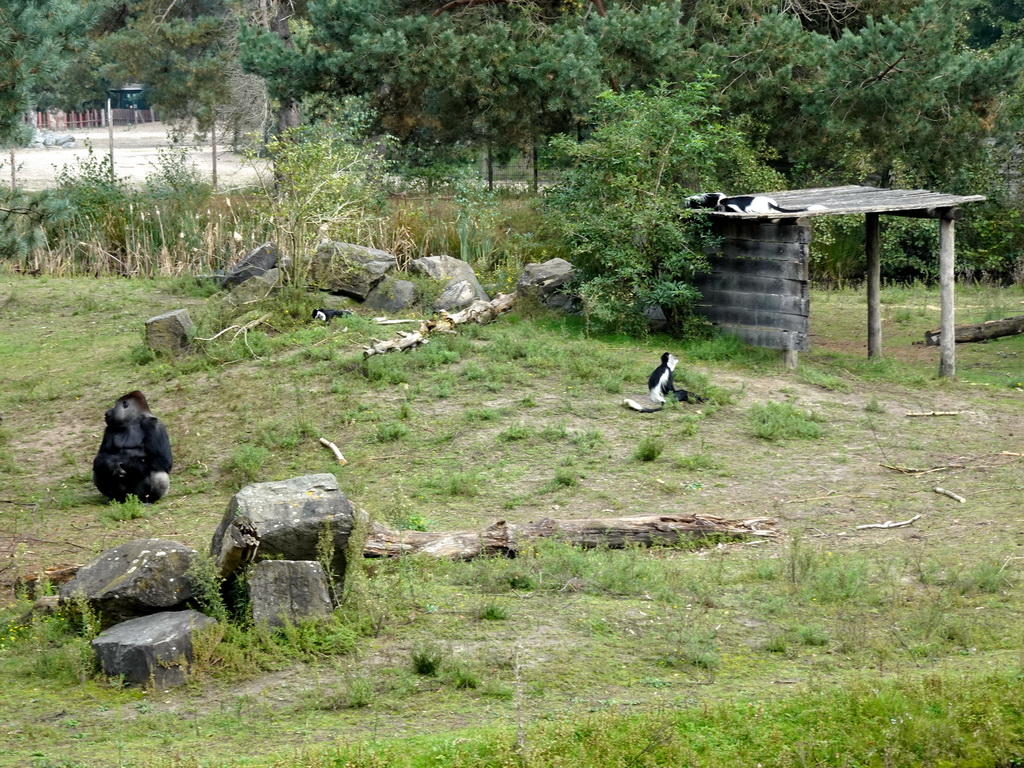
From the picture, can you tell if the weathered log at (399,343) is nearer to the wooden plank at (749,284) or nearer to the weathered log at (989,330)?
the wooden plank at (749,284)

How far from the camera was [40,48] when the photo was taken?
962 centimetres

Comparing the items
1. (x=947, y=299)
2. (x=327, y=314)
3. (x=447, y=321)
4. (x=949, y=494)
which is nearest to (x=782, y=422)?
(x=949, y=494)

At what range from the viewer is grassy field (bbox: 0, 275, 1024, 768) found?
219 inches

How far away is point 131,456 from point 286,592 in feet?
15.0

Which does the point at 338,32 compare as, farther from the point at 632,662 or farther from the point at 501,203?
the point at 632,662

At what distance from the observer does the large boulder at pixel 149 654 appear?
247 inches

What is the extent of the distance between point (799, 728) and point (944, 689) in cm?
82

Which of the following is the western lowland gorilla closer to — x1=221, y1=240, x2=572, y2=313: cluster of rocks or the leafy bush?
x1=221, y1=240, x2=572, y2=313: cluster of rocks

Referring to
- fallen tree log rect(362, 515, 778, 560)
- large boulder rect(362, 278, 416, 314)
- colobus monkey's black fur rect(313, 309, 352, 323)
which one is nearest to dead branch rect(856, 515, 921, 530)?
fallen tree log rect(362, 515, 778, 560)

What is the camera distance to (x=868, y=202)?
15.6 metres

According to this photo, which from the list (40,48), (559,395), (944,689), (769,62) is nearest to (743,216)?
(559,395)

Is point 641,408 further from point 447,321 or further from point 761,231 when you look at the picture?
point 761,231

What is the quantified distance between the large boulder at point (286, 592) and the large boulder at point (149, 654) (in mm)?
444

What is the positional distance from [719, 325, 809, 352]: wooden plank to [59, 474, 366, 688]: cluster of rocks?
9.60 m
